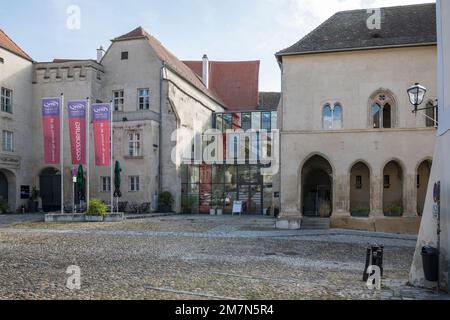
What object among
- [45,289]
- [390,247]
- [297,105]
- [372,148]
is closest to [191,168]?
[297,105]

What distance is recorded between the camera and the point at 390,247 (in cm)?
1611

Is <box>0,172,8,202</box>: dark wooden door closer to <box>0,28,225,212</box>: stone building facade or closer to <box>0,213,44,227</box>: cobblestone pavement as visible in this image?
<box>0,28,225,212</box>: stone building facade

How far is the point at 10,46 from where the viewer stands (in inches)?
1320

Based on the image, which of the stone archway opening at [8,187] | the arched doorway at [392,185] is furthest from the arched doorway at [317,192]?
the stone archway opening at [8,187]

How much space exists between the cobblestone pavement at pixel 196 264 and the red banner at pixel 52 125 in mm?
8153

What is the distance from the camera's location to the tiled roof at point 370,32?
22.5m

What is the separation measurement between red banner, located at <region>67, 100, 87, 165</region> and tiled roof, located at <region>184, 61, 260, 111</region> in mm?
25110

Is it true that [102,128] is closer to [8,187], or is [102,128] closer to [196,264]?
[8,187]

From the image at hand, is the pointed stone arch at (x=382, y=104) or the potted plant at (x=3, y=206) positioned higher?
the pointed stone arch at (x=382, y=104)

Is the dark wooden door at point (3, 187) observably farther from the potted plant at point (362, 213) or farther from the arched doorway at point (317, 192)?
the potted plant at point (362, 213)

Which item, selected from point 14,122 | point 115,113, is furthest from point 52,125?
point 14,122

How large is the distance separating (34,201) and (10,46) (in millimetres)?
11683

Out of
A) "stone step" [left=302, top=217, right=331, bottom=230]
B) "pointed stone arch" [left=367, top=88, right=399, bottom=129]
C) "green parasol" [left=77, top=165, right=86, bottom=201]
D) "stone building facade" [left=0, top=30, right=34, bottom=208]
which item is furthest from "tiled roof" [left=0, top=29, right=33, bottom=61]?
"pointed stone arch" [left=367, top=88, right=399, bottom=129]
